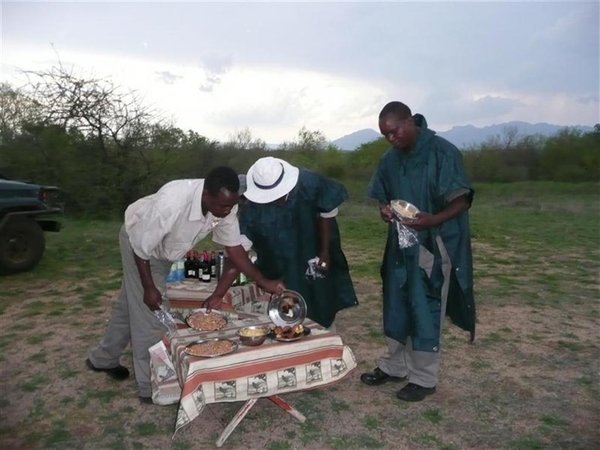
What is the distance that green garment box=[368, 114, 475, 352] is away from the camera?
3664 millimetres

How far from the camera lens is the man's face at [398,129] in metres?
3.59

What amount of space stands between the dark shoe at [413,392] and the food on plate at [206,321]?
1.45 meters

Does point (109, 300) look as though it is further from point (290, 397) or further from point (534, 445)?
point (534, 445)

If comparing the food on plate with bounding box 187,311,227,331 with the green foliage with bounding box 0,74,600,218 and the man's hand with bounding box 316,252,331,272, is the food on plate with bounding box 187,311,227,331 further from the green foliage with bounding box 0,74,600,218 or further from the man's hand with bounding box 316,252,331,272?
the green foliage with bounding box 0,74,600,218

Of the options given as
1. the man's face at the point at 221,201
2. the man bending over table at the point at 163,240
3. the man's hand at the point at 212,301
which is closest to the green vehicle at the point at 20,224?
the man bending over table at the point at 163,240

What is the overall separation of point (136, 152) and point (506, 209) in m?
11.5

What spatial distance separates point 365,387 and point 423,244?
1261 mm

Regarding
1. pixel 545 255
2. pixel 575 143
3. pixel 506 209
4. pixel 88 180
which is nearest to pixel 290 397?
pixel 545 255

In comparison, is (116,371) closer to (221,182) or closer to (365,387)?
(365,387)

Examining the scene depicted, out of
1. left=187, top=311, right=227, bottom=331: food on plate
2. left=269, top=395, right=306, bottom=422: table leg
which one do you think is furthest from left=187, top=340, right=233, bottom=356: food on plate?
left=269, top=395, right=306, bottom=422: table leg

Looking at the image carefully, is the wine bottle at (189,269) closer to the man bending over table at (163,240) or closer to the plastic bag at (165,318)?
the man bending over table at (163,240)

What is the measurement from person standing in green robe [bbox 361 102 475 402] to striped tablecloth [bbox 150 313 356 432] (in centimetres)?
74

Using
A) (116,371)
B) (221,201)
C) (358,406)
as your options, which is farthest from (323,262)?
(116,371)

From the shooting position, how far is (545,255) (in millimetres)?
9820
